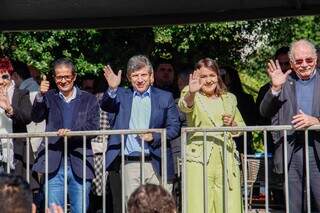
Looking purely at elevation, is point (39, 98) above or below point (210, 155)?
above

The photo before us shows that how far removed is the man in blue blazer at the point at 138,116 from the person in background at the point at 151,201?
10.7ft

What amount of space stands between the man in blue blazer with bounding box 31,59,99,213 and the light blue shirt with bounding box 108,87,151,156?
1.27ft

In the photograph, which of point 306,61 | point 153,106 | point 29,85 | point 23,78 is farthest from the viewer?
point 23,78

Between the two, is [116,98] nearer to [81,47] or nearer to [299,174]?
[299,174]

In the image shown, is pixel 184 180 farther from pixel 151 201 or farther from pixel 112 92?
pixel 151 201

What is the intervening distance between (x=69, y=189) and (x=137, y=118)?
998 mm

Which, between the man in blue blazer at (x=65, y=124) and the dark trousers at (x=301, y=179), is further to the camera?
the man in blue blazer at (x=65, y=124)

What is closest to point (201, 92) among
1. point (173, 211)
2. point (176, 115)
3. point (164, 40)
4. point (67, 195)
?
point (176, 115)

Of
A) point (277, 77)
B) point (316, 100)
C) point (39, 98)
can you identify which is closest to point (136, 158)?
point (39, 98)

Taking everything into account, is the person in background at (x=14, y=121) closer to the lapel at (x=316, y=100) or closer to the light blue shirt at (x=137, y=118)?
the light blue shirt at (x=137, y=118)

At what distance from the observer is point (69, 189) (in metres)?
8.99

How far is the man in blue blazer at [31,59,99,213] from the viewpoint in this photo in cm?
887

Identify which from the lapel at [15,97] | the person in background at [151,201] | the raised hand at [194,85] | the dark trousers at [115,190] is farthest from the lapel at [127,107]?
the person in background at [151,201]

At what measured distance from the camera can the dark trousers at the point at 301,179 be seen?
27.5ft
